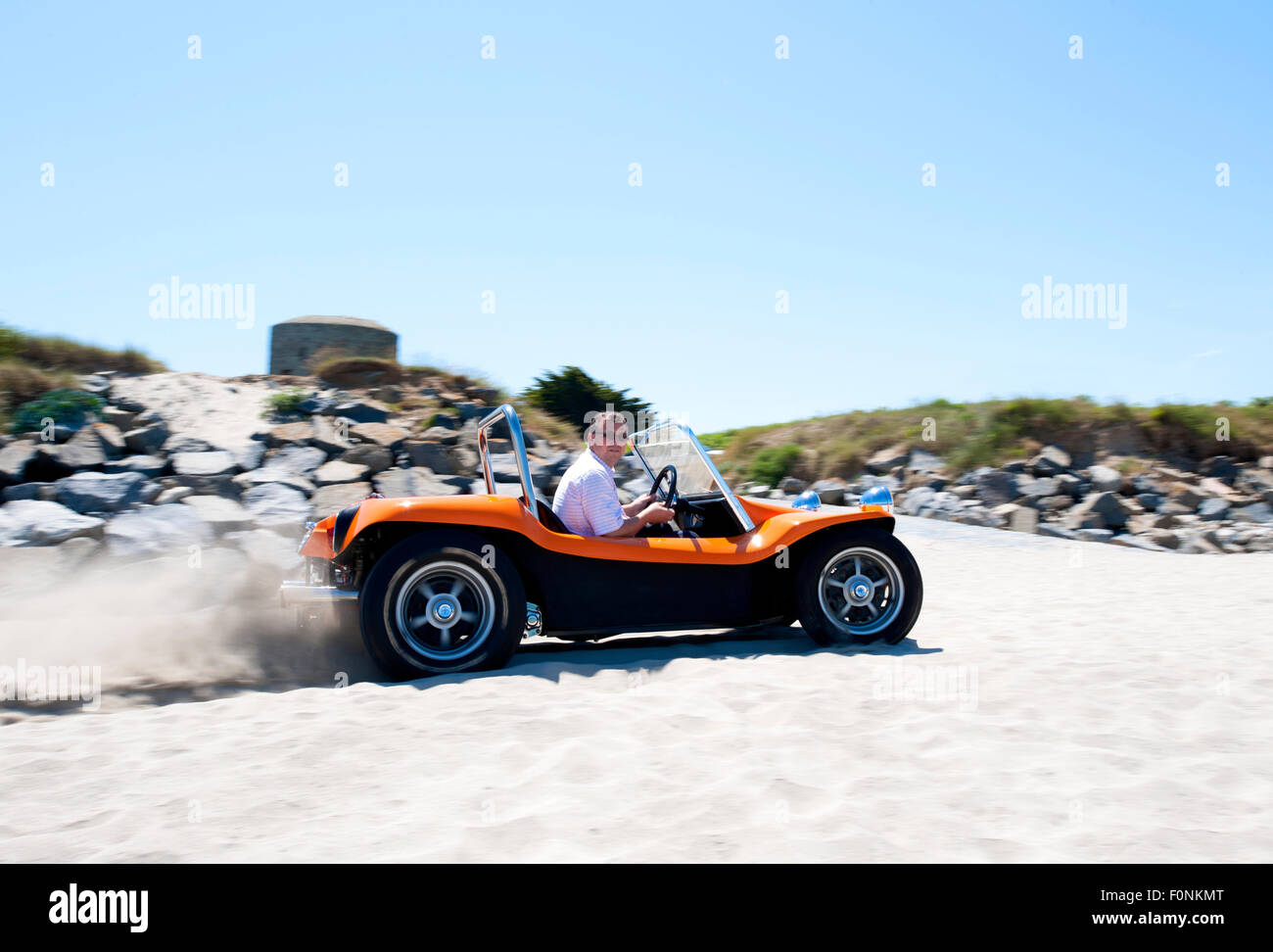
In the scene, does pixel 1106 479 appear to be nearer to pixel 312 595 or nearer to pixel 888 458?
pixel 888 458

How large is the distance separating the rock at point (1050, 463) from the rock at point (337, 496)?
14.9 meters

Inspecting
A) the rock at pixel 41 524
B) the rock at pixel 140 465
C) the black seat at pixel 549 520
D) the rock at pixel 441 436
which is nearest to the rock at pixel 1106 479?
the rock at pixel 441 436

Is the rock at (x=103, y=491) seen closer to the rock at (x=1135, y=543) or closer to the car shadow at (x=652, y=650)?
the car shadow at (x=652, y=650)

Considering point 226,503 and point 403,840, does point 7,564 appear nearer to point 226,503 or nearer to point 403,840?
point 226,503

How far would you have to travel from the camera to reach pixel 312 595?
469 centimetres

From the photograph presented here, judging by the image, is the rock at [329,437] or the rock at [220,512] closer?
the rock at [220,512]

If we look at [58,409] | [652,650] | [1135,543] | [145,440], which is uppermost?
[58,409]

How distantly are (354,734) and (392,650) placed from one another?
100cm

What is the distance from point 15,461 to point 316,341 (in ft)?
28.7

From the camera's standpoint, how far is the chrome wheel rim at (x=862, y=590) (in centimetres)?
549

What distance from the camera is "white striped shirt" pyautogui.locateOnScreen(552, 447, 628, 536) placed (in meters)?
5.16

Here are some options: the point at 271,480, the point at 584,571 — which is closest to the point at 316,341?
the point at 271,480

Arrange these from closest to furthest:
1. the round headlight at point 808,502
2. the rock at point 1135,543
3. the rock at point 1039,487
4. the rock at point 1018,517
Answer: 1. the round headlight at point 808,502
2. the rock at point 1135,543
3. the rock at point 1018,517
4. the rock at point 1039,487
